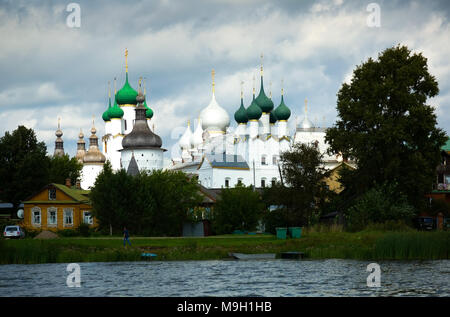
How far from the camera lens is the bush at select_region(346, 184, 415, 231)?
45.5m

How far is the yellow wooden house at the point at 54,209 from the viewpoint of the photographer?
59.2 meters

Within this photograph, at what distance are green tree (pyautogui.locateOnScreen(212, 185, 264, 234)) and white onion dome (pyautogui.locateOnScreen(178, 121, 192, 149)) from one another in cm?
6397

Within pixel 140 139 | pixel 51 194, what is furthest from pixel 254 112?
pixel 51 194

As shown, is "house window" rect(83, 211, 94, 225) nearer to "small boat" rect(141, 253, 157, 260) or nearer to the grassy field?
the grassy field

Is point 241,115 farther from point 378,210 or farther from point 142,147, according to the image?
point 378,210

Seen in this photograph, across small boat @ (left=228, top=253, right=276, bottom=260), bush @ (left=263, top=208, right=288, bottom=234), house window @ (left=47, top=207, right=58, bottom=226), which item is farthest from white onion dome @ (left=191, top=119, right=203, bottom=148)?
small boat @ (left=228, top=253, right=276, bottom=260)

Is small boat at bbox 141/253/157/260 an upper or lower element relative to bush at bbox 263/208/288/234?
lower

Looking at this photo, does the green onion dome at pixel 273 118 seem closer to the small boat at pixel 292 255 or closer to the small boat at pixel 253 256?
the small boat at pixel 253 256

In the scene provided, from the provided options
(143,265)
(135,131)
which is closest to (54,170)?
(135,131)

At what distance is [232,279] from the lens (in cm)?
2777

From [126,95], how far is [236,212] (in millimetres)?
58735

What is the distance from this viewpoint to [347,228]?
4600cm

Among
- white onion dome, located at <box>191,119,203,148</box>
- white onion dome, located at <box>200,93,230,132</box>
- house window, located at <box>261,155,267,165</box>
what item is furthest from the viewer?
white onion dome, located at <box>191,119,203,148</box>
